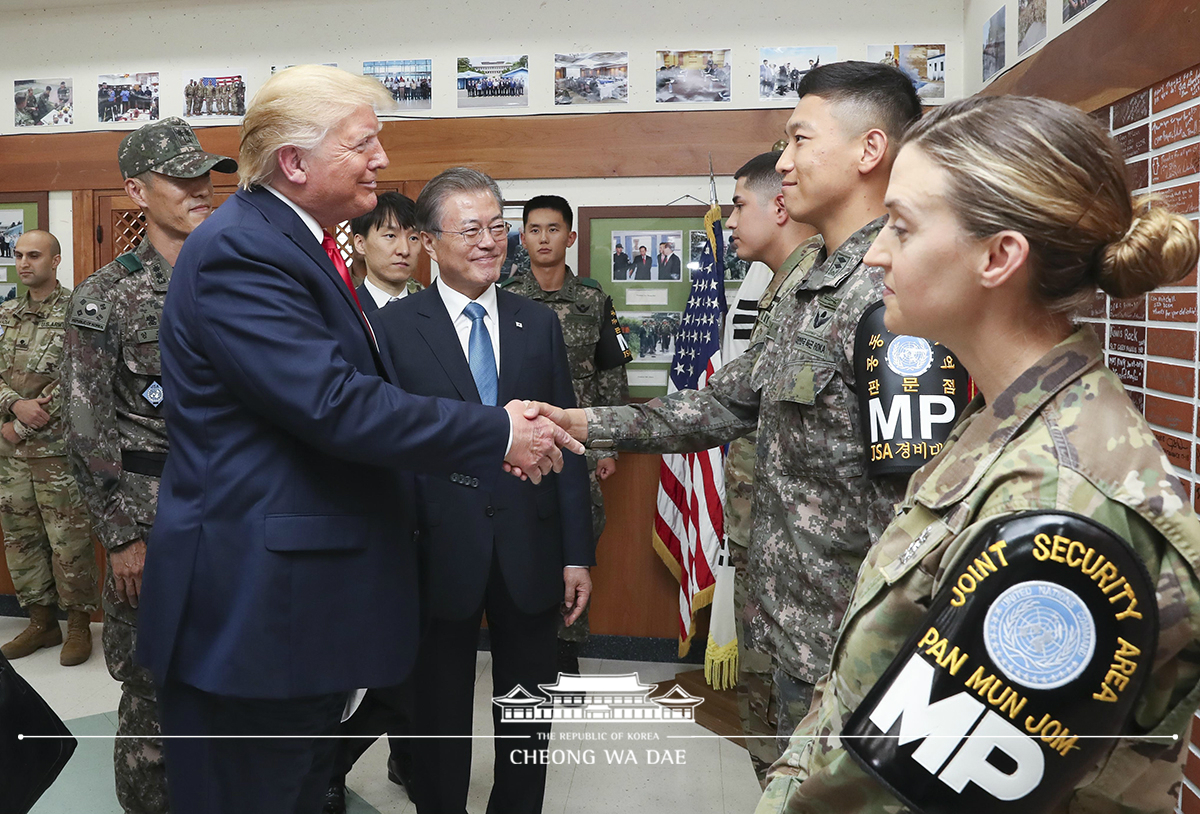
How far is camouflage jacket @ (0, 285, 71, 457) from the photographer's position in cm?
439

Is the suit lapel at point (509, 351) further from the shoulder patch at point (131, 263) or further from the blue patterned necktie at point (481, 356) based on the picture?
the shoulder patch at point (131, 263)

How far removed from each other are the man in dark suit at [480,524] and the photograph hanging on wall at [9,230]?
3.74 m

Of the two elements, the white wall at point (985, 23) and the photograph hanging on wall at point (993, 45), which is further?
the photograph hanging on wall at point (993, 45)

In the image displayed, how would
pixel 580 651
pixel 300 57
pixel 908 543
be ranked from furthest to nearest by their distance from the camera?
pixel 300 57 < pixel 580 651 < pixel 908 543

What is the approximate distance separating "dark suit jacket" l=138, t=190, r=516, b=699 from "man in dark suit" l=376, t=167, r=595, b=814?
25.3 inches

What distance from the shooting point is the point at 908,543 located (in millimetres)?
939

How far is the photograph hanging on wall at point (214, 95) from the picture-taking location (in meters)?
4.80

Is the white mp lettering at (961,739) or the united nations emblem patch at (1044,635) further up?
the united nations emblem patch at (1044,635)

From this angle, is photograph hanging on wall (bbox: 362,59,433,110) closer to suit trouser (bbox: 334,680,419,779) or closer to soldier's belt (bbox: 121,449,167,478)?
soldier's belt (bbox: 121,449,167,478)

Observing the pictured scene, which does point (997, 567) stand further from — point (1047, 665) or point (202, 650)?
point (202, 650)

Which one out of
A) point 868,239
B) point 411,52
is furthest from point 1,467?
point 868,239

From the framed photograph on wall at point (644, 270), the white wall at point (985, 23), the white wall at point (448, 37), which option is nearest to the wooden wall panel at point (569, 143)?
the white wall at point (448, 37)

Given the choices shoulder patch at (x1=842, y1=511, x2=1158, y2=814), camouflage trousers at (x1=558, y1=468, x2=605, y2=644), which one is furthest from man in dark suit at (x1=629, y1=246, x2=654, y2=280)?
shoulder patch at (x1=842, y1=511, x2=1158, y2=814)

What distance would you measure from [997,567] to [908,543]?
0.21m
